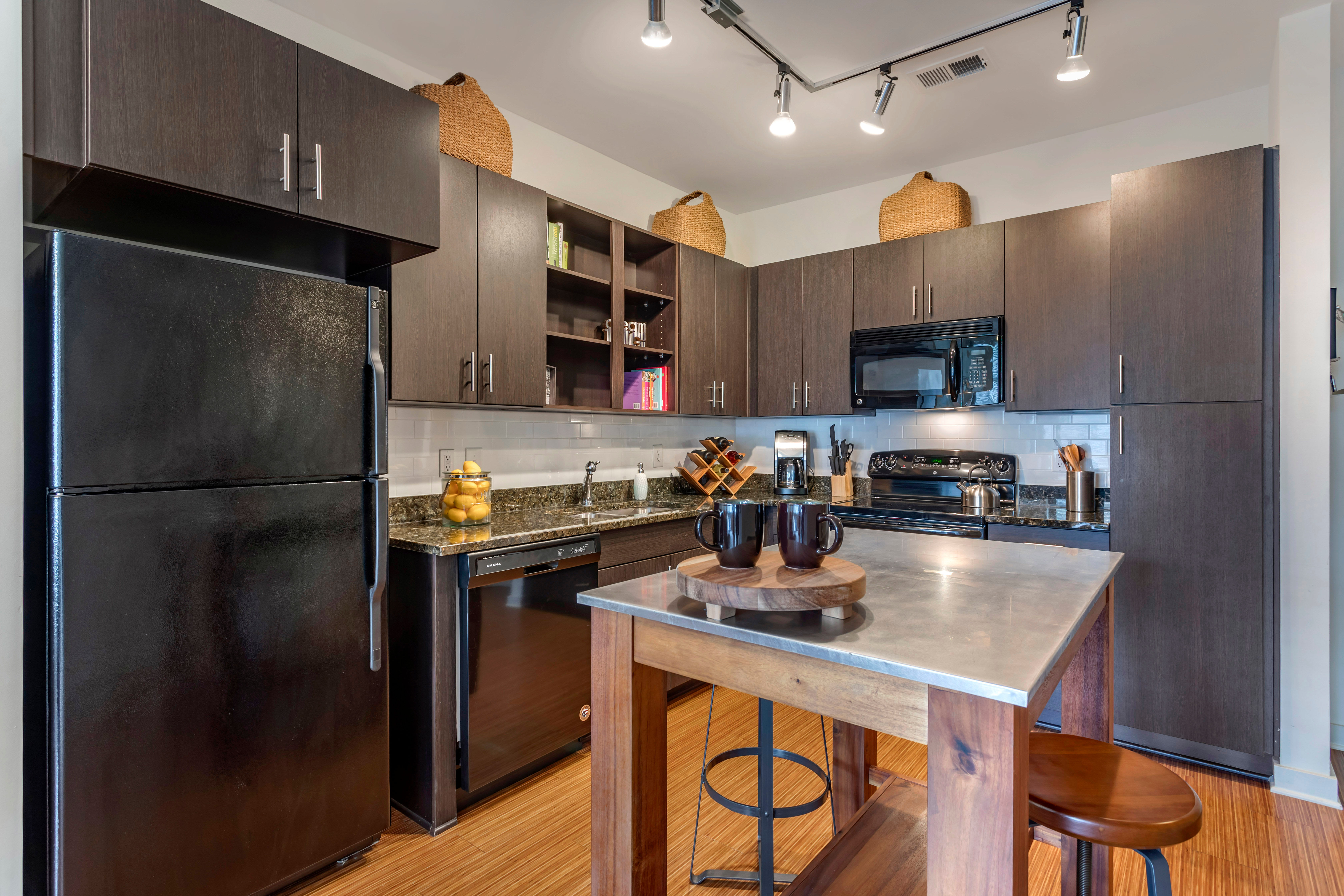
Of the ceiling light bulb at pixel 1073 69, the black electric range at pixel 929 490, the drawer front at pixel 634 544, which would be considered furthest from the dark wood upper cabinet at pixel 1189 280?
the drawer front at pixel 634 544

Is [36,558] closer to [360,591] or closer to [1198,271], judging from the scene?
[360,591]

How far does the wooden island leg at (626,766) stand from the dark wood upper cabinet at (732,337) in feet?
9.23

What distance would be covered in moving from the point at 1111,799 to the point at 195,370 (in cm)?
210

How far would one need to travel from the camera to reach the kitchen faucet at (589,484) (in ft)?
11.1

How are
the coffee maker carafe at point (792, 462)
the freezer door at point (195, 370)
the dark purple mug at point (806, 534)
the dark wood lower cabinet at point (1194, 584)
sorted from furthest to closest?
the coffee maker carafe at point (792, 462) < the dark wood lower cabinet at point (1194, 584) < the freezer door at point (195, 370) < the dark purple mug at point (806, 534)

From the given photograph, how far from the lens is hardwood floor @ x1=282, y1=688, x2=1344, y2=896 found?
73.5 inches

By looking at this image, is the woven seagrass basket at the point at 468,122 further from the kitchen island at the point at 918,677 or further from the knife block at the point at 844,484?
the knife block at the point at 844,484

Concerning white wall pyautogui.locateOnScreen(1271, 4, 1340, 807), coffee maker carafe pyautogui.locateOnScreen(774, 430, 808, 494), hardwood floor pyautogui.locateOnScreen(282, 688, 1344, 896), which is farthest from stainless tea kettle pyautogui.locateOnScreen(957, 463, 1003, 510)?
hardwood floor pyautogui.locateOnScreen(282, 688, 1344, 896)

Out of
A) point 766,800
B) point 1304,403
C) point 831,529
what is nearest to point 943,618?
point 831,529

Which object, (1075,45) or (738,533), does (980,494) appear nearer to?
(1075,45)

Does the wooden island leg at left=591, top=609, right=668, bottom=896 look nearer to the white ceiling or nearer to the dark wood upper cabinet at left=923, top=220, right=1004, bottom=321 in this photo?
the white ceiling

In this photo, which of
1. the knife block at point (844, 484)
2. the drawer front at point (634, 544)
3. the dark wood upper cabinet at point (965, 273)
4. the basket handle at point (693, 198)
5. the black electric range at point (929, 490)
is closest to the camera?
the drawer front at point (634, 544)

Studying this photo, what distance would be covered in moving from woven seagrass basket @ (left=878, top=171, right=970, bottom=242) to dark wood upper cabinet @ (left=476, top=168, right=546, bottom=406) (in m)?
1.95

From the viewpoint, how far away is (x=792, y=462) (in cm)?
417
